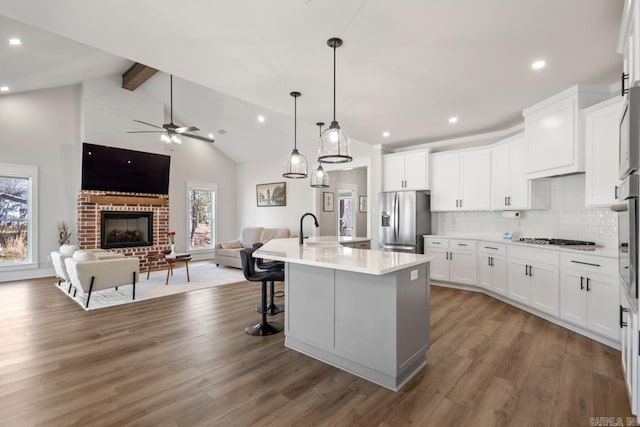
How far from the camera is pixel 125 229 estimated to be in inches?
276

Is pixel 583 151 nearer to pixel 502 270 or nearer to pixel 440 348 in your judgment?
pixel 502 270

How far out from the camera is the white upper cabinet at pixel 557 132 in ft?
10.9

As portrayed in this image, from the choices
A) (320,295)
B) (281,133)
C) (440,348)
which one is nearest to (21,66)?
(281,133)

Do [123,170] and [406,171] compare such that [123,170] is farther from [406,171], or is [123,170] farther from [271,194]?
[406,171]

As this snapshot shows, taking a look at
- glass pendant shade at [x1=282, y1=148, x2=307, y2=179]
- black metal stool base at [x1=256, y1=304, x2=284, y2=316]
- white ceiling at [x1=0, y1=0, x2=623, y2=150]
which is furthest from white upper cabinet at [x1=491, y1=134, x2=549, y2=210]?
black metal stool base at [x1=256, y1=304, x2=284, y2=316]

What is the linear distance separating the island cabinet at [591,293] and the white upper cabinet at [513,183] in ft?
3.82

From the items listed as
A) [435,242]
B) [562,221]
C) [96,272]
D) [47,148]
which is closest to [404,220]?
[435,242]

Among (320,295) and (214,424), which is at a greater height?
(320,295)

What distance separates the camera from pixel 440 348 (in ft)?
9.48

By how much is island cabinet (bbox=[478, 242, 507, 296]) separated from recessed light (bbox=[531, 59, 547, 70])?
236 cm

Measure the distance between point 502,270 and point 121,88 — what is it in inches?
327

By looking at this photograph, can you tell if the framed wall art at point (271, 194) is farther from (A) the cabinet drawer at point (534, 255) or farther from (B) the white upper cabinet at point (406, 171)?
(A) the cabinet drawer at point (534, 255)

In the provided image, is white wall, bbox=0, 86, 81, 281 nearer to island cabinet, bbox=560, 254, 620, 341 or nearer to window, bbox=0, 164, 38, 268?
window, bbox=0, 164, 38, 268

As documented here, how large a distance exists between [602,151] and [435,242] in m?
2.64
